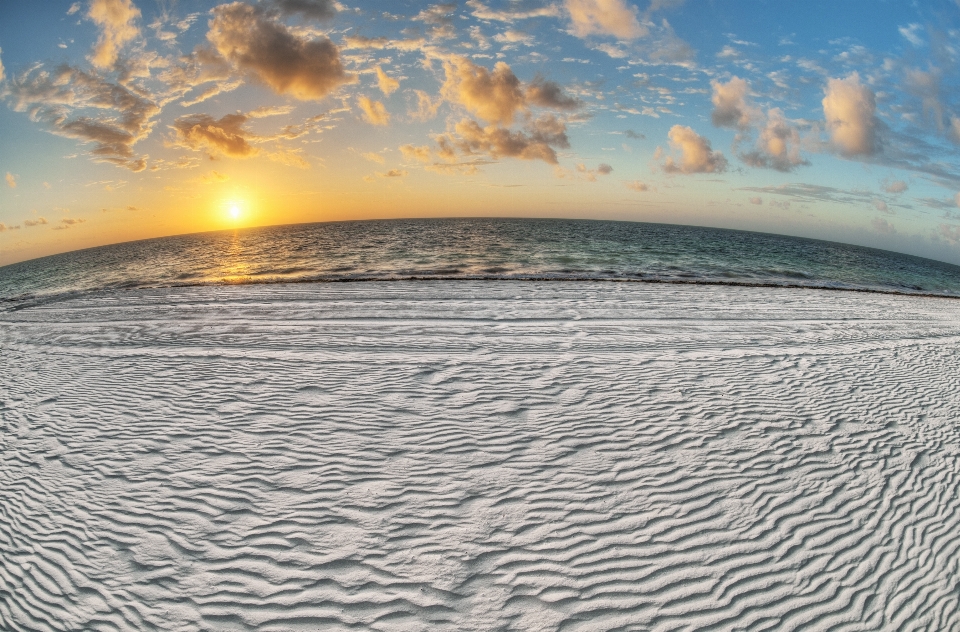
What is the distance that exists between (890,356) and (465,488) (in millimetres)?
11894

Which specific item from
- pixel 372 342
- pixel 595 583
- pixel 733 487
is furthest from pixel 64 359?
pixel 733 487

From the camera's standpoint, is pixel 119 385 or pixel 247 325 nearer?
pixel 119 385

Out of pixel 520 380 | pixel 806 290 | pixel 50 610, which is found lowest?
pixel 50 610

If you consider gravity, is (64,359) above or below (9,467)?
above

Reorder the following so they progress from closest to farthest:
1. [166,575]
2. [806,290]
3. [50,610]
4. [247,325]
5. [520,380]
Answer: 1. [50,610]
2. [166,575]
3. [520,380]
4. [247,325]
5. [806,290]

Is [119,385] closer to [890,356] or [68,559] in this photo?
[68,559]

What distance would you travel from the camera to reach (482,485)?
5.82m

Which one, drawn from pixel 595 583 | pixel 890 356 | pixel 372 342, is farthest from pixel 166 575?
pixel 890 356

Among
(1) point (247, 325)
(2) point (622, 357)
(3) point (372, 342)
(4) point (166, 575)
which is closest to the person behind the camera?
(4) point (166, 575)

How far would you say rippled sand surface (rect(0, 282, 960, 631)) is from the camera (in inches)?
171

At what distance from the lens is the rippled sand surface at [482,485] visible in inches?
171

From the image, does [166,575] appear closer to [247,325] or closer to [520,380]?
[520,380]

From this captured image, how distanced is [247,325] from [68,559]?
9221mm

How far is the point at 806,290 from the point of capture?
21.3m
